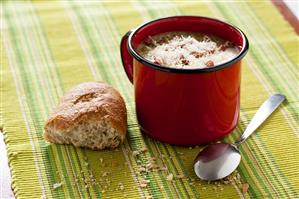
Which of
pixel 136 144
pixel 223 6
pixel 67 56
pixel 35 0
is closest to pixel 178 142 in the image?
pixel 136 144

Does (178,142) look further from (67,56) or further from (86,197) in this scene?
(67,56)

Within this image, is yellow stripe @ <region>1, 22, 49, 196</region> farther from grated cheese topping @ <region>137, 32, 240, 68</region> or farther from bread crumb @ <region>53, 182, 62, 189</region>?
grated cheese topping @ <region>137, 32, 240, 68</region>

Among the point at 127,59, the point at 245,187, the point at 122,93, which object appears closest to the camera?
the point at 245,187

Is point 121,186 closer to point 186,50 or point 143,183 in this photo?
point 143,183

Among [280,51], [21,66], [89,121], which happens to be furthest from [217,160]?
[21,66]

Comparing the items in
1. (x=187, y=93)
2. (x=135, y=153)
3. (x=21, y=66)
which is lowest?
(x=21, y=66)

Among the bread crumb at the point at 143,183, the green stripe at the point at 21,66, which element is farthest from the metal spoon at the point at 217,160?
the green stripe at the point at 21,66

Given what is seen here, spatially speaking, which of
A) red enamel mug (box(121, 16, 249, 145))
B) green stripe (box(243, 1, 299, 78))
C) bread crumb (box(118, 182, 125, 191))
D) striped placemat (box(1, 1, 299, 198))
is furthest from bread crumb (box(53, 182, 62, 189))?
green stripe (box(243, 1, 299, 78))

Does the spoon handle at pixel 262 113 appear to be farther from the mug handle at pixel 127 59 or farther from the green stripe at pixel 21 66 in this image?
the green stripe at pixel 21 66
